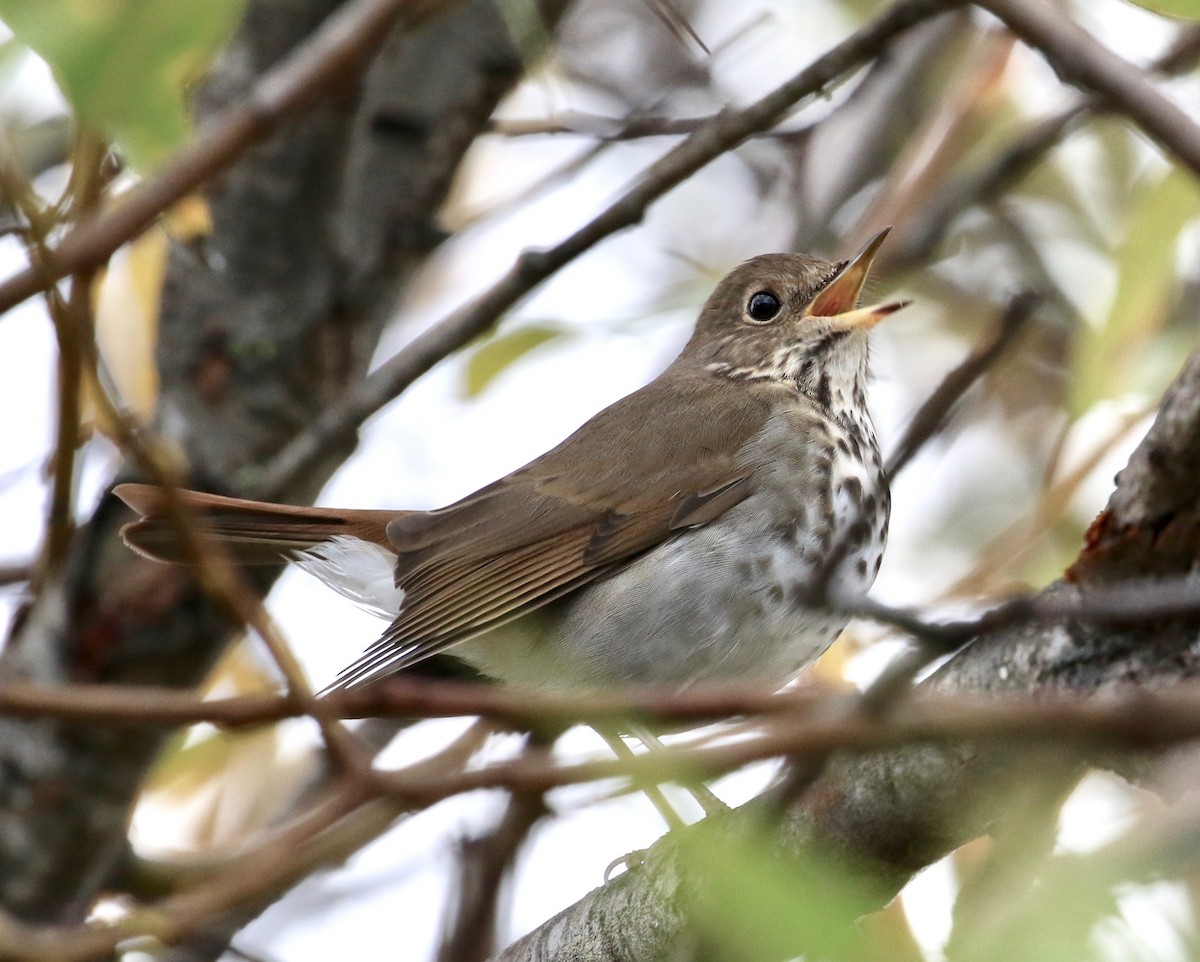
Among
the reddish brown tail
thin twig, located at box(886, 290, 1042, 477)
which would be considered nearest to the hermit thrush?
the reddish brown tail

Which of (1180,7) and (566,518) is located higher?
(566,518)

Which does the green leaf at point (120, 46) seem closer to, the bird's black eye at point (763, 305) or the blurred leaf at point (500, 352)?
the blurred leaf at point (500, 352)

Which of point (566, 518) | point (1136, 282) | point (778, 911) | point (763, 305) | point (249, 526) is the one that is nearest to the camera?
point (778, 911)

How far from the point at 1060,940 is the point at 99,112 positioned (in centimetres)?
165

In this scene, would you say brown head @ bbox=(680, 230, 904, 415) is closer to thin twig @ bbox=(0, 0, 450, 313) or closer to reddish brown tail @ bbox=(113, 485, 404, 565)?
reddish brown tail @ bbox=(113, 485, 404, 565)

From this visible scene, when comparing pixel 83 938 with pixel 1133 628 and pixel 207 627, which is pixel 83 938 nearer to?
pixel 1133 628

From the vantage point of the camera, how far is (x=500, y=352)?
166 inches

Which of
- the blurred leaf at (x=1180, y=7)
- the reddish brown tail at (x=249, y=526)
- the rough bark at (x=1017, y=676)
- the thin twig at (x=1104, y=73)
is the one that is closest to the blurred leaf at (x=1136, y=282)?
the thin twig at (x=1104, y=73)

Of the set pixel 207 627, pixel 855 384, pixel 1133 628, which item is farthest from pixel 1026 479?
pixel 1133 628

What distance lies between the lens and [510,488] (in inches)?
182

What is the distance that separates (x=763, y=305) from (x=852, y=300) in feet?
1.03

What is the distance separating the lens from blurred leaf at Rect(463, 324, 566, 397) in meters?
4.15

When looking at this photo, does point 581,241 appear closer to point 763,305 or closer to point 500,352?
point 500,352

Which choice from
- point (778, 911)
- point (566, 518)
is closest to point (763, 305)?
point (566, 518)
